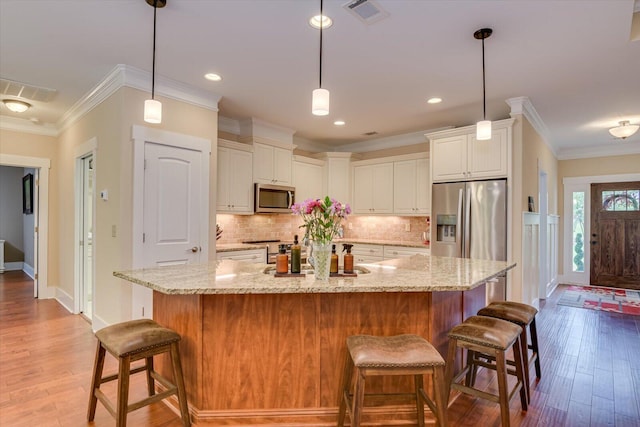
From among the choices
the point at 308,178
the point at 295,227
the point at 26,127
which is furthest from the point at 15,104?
the point at 295,227

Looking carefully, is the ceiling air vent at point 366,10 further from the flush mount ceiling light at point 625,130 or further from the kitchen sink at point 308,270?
the flush mount ceiling light at point 625,130

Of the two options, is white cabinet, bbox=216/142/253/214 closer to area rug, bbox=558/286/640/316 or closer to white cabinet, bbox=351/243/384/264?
white cabinet, bbox=351/243/384/264

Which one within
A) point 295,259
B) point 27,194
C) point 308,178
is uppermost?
point 308,178

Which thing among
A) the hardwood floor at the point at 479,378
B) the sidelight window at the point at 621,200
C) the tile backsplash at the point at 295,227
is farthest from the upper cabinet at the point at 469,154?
the sidelight window at the point at 621,200

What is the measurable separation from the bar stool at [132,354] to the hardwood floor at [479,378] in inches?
11.0

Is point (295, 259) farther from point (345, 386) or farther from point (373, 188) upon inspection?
point (373, 188)

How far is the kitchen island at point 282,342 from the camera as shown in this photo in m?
2.04

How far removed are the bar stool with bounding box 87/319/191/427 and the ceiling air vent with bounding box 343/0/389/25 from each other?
227 cm

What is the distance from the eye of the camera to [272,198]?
516cm

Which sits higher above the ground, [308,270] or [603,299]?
[308,270]

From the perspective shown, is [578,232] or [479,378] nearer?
[479,378]

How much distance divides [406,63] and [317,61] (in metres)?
0.78

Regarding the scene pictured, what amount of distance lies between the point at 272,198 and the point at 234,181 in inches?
27.0

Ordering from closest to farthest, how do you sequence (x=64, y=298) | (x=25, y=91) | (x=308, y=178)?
(x=25, y=91) < (x=64, y=298) < (x=308, y=178)
